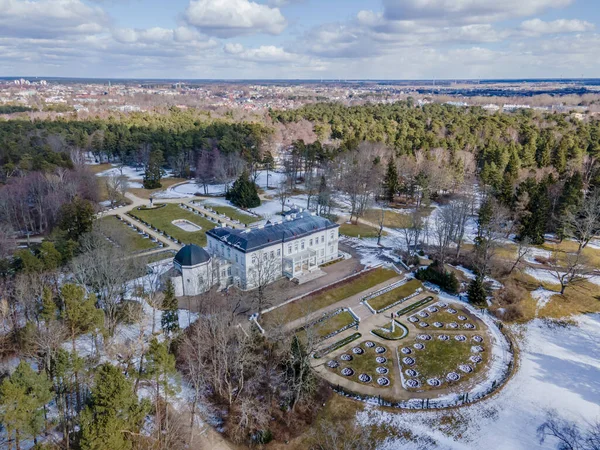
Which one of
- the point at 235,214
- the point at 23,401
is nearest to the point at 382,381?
the point at 23,401

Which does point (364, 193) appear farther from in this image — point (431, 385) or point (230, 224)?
point (431, 385)

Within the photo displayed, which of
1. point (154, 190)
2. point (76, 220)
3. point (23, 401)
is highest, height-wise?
point (76, 220)

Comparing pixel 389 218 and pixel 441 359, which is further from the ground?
pixel 389 218

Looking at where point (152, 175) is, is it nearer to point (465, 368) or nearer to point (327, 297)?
point (327, 297)

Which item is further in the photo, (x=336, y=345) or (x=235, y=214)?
(x=235, y=214)

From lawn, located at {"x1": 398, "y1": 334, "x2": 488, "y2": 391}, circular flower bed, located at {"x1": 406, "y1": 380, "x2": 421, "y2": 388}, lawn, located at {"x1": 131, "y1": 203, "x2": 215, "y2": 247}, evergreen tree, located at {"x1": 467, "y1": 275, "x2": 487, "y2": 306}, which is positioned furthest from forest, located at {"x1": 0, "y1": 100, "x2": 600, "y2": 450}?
lawn, located at {"x1": 131, "y1": 203, "x2": 215, "y2": 247}

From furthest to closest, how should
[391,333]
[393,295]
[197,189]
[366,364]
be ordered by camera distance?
[197,189], [393,295], [391,333], [366,364]

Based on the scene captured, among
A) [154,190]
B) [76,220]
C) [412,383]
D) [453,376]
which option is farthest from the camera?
[154,190]
